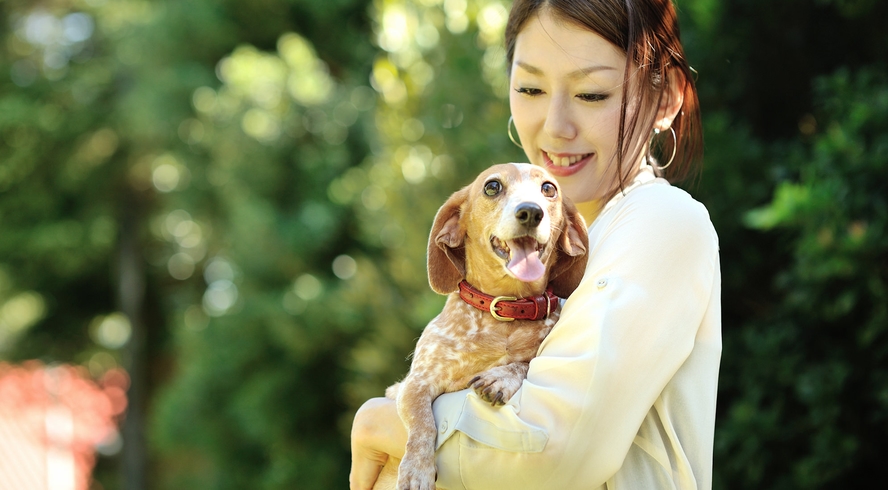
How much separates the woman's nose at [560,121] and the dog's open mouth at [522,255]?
0.29 meters

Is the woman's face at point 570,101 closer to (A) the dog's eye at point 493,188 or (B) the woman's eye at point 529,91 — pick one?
(B) the woman's eye at point 529,91

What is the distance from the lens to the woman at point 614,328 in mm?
1690

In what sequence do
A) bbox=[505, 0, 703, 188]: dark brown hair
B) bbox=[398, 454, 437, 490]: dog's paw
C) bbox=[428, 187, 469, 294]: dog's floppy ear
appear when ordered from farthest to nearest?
bbox=[428, 187, 469, 294]: dog's floppy ear
bbox=[505, 0, 703, 188]: dark brown hair
bbox=[398, 454, 437, 490]: dog's paw

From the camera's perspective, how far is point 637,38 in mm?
2076

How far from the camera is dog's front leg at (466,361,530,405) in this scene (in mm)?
1873

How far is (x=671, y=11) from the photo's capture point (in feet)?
7.43

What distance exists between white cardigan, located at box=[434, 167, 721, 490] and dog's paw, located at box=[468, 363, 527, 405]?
0.02 meters

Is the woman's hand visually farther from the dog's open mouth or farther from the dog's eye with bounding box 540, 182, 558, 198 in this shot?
the dog's eye with bounding box 540, 182, 558, 198

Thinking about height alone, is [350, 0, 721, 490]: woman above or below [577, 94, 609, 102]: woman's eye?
below

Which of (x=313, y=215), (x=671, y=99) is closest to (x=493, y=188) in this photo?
(x=671, y=99)

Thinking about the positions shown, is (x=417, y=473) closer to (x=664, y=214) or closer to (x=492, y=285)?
(x=492, y=285)

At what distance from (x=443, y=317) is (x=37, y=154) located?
10669 millimetres

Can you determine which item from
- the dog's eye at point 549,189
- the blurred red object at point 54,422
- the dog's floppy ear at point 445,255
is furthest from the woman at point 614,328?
the blurred red object at point 54,422

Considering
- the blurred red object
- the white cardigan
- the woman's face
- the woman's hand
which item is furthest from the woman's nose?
the blurred red object
